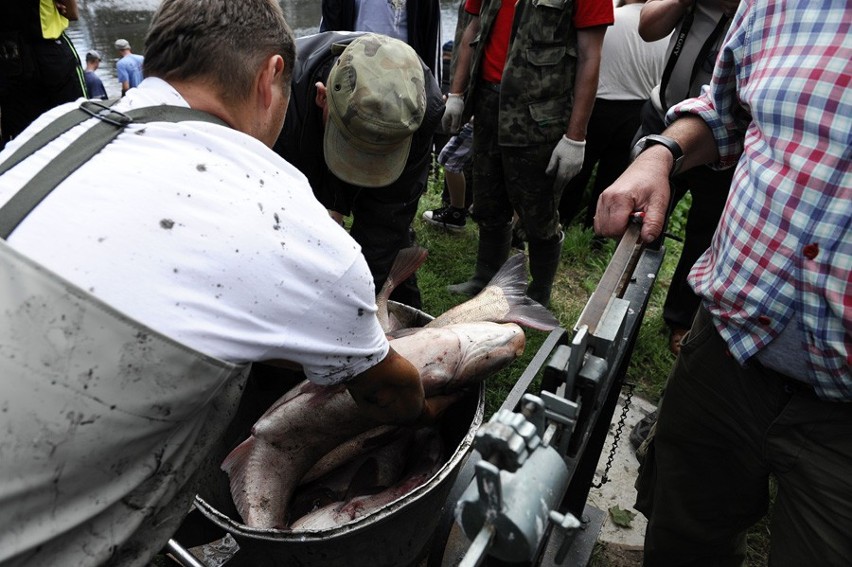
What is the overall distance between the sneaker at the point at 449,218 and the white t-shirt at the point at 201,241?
348 cm

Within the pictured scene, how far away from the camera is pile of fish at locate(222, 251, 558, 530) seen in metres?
2.15

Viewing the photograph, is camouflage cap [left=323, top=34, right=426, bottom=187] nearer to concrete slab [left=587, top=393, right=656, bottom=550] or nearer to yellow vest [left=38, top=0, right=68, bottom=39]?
concrete slab [left=587, top=393, right=656, bottom=550]

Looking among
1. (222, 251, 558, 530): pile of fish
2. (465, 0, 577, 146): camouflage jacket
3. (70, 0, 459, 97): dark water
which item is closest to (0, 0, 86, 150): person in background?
(465, 0, 577, 146): camouflage jacket

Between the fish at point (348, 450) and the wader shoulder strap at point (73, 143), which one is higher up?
the wader shoulder strap at point (73, 143)

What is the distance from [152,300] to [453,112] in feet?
9.91

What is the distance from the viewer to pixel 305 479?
239 cm

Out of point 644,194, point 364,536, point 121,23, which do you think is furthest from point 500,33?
point 121,23

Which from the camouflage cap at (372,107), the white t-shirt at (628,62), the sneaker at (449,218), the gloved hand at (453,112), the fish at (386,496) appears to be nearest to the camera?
the fish at (386,496)

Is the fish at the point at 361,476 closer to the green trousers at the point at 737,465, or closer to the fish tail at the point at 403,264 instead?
the fish tail at the point at 403,264

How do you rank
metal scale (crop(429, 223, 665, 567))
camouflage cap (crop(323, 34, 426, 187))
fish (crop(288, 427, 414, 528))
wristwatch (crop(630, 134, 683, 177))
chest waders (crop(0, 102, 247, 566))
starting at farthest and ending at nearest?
fish (crop(288, 427, 414, 528)), camouflage cap (crop(323, 34, 426, 187)), wristwatch (crop(630, 134, 683, 177)), chest waders (crop(0, 102, 247, 566)), metal scale (crop(429, 223, 665, 567))

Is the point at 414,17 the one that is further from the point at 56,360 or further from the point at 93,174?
the point at 56,360

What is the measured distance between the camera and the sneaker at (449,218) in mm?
4750

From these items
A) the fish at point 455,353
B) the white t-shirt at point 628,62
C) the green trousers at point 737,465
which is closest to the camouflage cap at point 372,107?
the fish at point 455,353

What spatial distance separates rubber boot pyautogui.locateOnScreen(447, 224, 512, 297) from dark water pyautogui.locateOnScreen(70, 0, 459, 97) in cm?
1110
